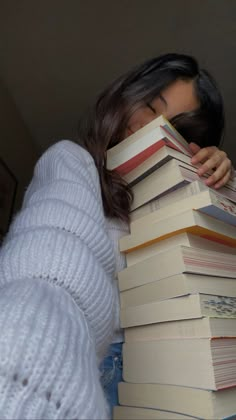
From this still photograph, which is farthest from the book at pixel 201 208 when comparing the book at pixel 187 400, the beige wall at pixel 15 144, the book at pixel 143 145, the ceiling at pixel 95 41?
the beige wall at pixel 15 144

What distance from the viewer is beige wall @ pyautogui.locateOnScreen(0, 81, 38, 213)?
5.51 ft

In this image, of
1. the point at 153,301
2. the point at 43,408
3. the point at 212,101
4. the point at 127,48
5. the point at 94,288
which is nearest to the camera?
the point at 43,408

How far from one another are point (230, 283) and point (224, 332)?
0.31 ft

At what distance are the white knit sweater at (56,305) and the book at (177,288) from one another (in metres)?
0.09

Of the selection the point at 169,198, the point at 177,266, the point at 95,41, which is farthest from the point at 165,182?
the point at 95,41

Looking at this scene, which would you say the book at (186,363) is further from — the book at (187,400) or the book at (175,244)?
the book at (175,244)

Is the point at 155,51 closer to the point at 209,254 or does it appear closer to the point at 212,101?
the point at 212,101

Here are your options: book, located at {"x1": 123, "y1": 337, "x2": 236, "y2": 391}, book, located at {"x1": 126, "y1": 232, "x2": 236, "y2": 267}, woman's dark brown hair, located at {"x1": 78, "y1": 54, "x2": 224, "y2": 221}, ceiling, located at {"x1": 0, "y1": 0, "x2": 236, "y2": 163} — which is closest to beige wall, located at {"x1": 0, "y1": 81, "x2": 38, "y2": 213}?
ceiling, located at {"x1": 0, "y1": 0, "x2": 236, "y2": 163}

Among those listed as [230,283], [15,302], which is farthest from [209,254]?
[15,302]

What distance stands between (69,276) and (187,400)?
20 centimetres

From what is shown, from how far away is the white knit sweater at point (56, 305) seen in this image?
0.20 meters

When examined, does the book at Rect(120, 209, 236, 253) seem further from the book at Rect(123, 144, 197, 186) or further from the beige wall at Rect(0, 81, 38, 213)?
the beige wall at Rect(0, 81, 38, 213)

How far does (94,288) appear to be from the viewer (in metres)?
0.31

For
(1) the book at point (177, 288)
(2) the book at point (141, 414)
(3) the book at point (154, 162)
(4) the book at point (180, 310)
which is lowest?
(2) the book at point (141, 414)
